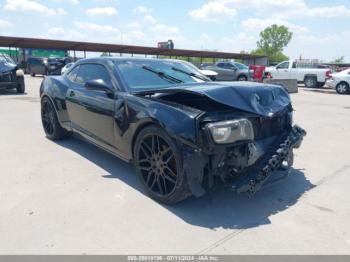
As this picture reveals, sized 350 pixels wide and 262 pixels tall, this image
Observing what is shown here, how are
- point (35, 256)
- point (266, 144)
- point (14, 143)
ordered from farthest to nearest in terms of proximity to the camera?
1. point (14, 143)
2. point (266, 144)
3. point (35, 256)

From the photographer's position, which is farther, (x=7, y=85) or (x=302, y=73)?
(x=302, y=73)

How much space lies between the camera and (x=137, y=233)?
286cm

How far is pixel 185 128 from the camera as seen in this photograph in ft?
9.78

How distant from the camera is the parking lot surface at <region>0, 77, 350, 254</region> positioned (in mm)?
2688

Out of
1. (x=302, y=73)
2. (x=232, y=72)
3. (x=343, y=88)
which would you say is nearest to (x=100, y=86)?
(x=343, y=88)

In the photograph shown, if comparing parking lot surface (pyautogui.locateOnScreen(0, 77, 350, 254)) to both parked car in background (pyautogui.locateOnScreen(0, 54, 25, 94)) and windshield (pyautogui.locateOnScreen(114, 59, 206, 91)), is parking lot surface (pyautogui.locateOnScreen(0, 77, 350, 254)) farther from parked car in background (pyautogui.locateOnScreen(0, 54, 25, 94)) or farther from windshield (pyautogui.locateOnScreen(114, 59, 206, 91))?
parked car in background (pyautogui.locateOnScreen(0, 54, 25, 94))

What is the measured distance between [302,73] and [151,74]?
19.4 meters

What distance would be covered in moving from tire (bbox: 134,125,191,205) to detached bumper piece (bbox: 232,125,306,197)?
0.53 meters

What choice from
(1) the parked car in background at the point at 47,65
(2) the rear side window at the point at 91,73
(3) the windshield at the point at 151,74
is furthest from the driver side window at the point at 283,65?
(2) the rear side window at the point at 91,73

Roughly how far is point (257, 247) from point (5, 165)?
3.67 metres

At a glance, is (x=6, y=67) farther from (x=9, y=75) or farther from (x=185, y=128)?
(x=185, y=128)

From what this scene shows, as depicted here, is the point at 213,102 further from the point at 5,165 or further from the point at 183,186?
the point at 5,165

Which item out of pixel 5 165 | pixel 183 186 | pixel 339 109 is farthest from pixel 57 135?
pixel 339 109

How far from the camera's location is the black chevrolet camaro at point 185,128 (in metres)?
2.98
